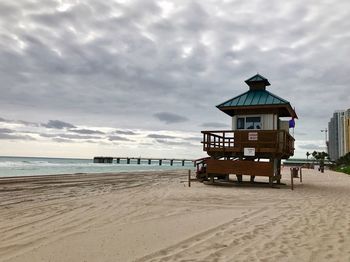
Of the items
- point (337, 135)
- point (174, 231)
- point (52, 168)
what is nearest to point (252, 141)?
point (174, 231)

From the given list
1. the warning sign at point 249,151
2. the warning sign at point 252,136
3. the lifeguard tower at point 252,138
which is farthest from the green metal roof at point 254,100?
the warning sign at point 249,151

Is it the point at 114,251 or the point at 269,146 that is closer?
the point at 114,251

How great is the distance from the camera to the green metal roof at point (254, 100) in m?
19.6

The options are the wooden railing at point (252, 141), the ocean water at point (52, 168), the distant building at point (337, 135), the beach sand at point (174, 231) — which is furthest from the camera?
the distant building at point (337, 135)

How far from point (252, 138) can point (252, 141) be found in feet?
0.53

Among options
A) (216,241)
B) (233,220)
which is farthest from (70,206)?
(216,241)

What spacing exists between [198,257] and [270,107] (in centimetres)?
1505

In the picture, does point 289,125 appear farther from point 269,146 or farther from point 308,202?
point 308,202

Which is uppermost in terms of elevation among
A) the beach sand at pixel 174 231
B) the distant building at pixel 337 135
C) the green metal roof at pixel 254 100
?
the distant building at pixel 337 135

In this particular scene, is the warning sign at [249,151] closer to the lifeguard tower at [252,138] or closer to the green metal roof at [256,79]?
the lifeguard tower at [252,138]

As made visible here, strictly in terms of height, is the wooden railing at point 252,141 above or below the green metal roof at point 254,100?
below

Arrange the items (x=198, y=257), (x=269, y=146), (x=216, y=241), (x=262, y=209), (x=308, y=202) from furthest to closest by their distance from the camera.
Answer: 1. (x=269, y=146)
2. (x=308, y=202)
3. (x=262, y=209)
4. (x=216, y=241)
5. (x=198, y=257)

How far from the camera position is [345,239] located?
688cm

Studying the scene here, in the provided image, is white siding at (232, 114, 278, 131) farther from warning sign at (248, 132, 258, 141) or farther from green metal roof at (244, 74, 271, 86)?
green metal roof at (244, 74, 271, 86)
